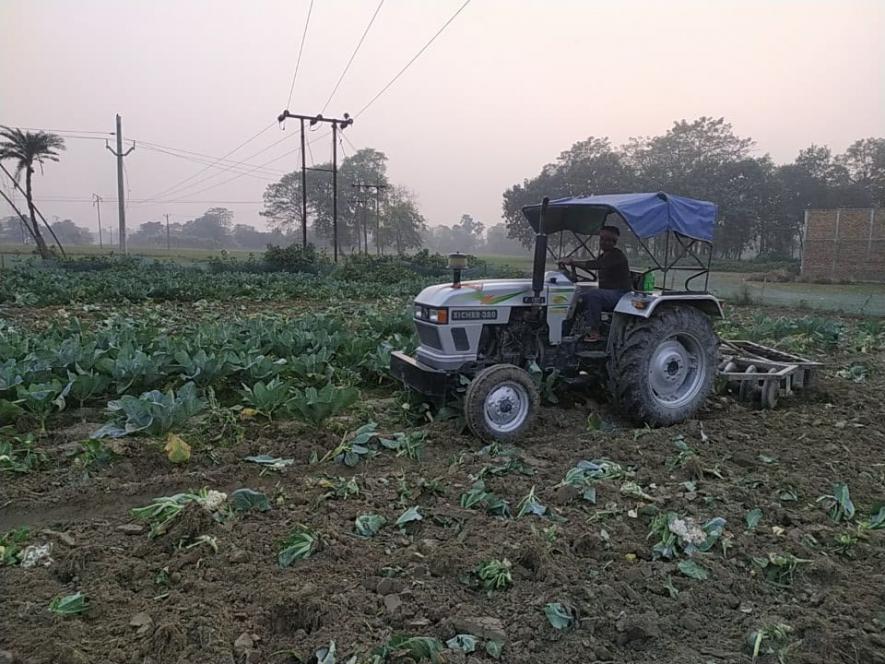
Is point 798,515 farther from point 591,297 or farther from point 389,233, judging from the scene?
point 389,233

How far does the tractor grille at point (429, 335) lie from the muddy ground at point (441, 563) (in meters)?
0.96

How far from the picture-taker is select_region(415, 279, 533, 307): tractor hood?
18.0 ft

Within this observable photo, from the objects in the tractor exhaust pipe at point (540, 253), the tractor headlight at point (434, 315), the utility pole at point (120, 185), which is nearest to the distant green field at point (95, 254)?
the utility pole at point (120, 185)

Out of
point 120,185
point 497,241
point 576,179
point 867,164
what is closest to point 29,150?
point 120,185

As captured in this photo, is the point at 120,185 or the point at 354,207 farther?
the point at 354,207

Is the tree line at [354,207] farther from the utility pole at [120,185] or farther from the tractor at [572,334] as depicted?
the tractor at [572,334]

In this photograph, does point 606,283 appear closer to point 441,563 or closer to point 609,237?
point 609,237

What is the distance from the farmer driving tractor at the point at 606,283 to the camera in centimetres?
597

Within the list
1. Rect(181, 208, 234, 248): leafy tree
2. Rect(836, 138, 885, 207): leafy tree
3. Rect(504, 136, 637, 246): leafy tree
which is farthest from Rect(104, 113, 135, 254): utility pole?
Rect(181, 208, 234, 248): leafy tree

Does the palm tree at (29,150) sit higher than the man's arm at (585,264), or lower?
higher

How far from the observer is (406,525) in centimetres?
372

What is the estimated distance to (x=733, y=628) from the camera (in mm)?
2791

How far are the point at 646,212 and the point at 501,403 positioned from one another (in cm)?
213

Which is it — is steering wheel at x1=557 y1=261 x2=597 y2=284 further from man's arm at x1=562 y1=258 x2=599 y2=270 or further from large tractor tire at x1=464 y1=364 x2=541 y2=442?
large tractor tire at x1=464 y1=364 x2=541 y2=442
